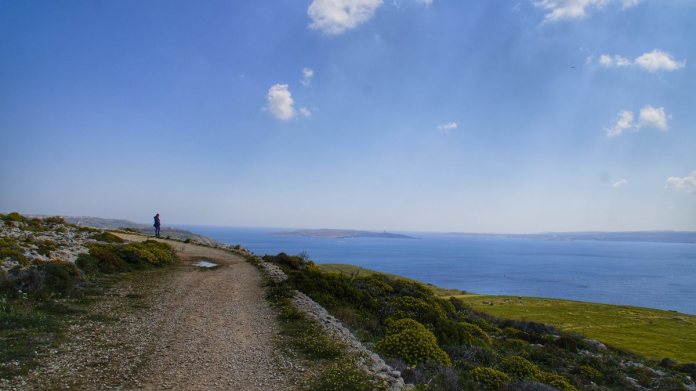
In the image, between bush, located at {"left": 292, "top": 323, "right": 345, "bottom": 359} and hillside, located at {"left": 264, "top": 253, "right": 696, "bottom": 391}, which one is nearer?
bush, located at {"left": 292, "top": 323, "right": 345, "bottom": 359}

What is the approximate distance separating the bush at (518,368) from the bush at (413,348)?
8.41 ft

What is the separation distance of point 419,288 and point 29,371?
21.1 meters

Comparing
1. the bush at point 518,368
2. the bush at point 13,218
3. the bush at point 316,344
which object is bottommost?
the bush at point 518,368

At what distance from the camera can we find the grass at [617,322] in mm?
36812

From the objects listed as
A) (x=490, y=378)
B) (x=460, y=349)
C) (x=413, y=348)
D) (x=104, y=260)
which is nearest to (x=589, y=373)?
(x=460, y=349)

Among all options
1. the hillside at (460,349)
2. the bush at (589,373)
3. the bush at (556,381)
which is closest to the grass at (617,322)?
the hillside at (460,349)

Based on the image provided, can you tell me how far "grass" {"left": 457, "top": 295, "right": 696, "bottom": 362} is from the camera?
1449 inches

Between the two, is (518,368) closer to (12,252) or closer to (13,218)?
(12,252)

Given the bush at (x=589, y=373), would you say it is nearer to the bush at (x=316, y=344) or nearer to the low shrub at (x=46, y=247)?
the bush at (x=316, y=344)

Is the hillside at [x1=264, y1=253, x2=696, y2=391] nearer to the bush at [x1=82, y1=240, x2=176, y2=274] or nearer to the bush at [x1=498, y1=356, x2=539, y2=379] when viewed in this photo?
the bush at [x1=498, y1=356, x2=539, y2=379]

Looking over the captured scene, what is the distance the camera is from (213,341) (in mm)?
10336

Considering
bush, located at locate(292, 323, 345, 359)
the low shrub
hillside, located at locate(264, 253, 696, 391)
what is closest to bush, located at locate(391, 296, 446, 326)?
hillside, located at locate(264, 253, 696, 391)

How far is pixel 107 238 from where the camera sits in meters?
27.2

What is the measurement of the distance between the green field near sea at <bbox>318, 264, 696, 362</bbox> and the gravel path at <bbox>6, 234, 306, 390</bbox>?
56.4 ft
